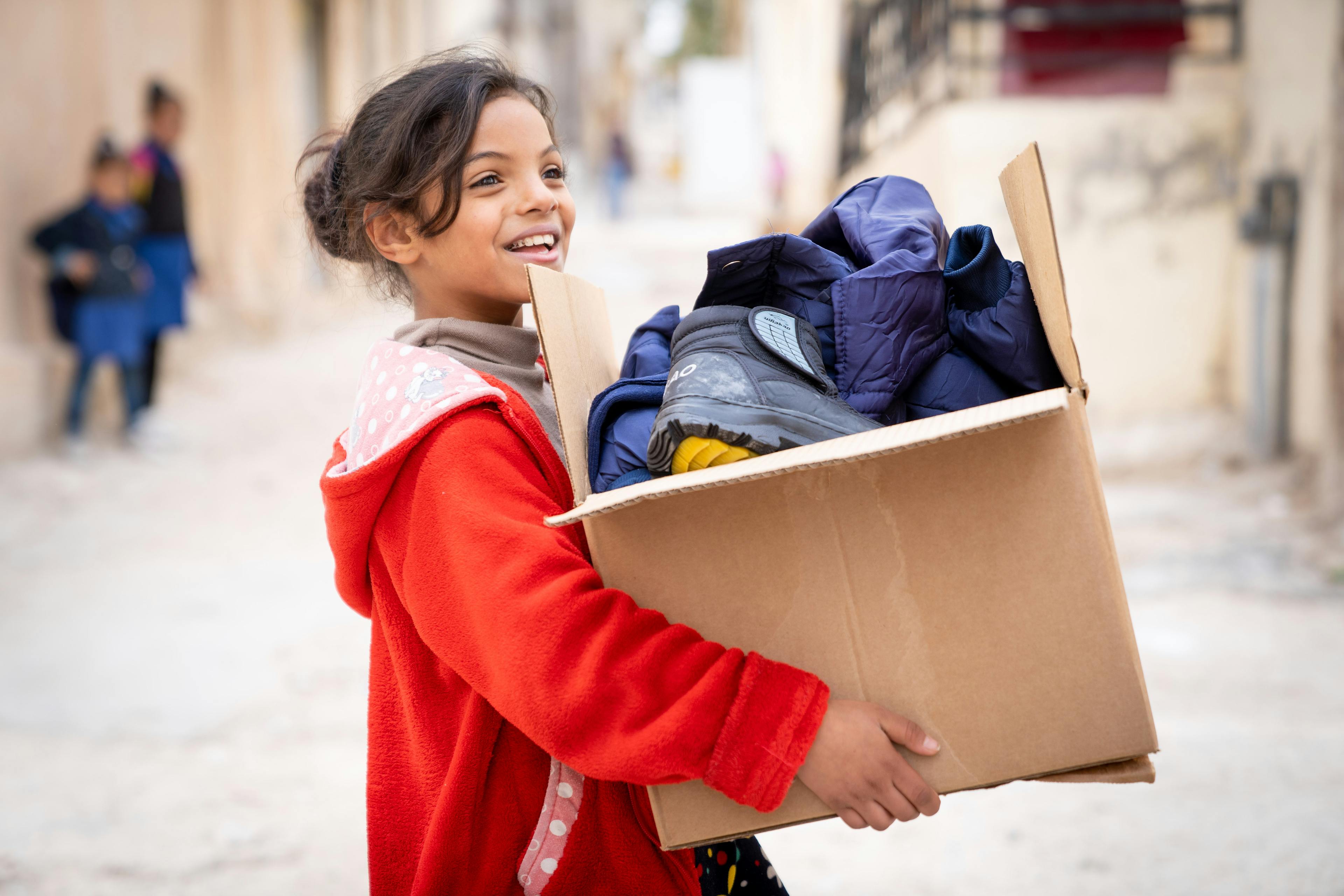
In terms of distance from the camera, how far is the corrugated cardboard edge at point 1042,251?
96 centimetres

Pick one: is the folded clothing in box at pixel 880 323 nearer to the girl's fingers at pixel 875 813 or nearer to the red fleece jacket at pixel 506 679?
the red fleece jacket at pixel 506 679

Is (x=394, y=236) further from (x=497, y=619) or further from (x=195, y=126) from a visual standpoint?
(x=195, y=126)

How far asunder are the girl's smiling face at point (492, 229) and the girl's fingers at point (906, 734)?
0.64m

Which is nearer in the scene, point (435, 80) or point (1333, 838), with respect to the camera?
point (435, 80)

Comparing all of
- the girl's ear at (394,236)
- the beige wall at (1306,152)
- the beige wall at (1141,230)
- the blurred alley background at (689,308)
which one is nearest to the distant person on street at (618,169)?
the blurred alley background at (689,308)

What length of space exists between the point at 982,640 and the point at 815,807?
221 millimetres

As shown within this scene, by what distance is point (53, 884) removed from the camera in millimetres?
2195

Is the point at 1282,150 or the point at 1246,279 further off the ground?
the point at 1282,150

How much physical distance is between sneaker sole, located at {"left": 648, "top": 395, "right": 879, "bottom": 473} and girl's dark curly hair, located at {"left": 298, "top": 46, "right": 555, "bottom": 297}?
0.45 metres

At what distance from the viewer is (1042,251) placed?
3.29ft

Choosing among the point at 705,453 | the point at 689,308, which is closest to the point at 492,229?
the point at 705,453

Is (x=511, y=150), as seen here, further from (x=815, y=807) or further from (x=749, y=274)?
(x=815, y=807)

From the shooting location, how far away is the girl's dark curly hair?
4.13ft

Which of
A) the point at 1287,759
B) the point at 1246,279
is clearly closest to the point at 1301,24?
the point at 1246,279
